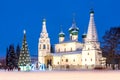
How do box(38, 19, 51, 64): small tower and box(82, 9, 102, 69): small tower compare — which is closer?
box(82, 9, 102, 69): small tower

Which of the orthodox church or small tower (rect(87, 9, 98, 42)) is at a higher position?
small tower (rect(87, 9, 98, 42))

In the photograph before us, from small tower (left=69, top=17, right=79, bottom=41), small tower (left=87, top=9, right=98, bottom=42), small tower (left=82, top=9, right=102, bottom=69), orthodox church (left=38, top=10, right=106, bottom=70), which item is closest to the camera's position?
small tower (left=82, top=9, right=102, bottom=69)

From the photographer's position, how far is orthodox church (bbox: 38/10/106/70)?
87.5 metres

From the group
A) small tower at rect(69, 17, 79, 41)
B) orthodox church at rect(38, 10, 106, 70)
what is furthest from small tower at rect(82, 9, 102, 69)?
small tower at rect(69, 17, 79, 41)

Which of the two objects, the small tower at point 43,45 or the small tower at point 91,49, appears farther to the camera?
the small tower at point 43,45

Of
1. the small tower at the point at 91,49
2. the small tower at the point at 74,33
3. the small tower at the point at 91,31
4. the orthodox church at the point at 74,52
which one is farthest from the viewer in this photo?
the small tower at the point at 74,33

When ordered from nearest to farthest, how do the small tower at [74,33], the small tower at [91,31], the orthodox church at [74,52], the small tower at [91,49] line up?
the small tower at [91,49] → the small tower at [91,31] → the orthodox church at [74,52] → the small tower at [74,33]

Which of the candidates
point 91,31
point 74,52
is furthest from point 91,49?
point 74,52

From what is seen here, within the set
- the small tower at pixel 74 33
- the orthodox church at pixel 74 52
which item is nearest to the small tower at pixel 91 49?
the orthodox church at pixel 74 52

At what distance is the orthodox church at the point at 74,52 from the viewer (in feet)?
287

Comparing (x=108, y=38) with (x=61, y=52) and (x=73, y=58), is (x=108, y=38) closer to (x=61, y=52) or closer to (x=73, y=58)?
(x=73, y=58)

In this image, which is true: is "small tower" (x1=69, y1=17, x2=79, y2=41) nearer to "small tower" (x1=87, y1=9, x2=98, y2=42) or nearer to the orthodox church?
the orthodox church

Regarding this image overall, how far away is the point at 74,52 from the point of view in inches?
3775

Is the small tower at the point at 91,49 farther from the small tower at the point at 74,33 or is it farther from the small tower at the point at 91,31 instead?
the small tower at the point at 74,33
